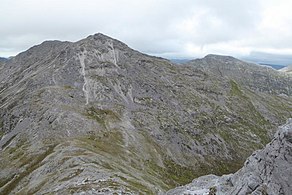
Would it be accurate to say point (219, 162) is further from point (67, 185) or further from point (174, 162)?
point (67, 185)

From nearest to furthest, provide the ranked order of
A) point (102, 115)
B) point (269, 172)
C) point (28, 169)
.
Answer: point (269, 172)
point (28, 169)
point (102, 115)

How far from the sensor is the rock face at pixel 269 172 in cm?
4322

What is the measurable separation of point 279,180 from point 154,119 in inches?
6170

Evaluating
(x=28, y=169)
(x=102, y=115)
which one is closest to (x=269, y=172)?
(x=28, y=169)

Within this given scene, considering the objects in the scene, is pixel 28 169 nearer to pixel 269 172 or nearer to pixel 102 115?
pixel 102 115

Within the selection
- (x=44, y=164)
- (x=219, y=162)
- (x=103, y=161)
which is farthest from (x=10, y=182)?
(x=219, y=162)

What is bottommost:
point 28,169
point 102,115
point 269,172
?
point 28,169

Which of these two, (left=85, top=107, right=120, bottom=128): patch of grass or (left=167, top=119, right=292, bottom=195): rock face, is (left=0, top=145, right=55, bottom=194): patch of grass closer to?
(left=85, top=107, right=120, bottom=128): patch of grass

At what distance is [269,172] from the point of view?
149ft

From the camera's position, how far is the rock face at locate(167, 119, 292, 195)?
43.2 m

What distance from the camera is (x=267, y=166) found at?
4681cm

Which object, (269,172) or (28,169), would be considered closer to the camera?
(269,172)

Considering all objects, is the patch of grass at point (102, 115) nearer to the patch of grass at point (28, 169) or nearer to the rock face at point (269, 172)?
the patch of grass at point (28, 169)

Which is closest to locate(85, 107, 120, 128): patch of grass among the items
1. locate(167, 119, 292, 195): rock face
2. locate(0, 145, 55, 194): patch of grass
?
locate(0, 145, 55, 194): patch of grass
